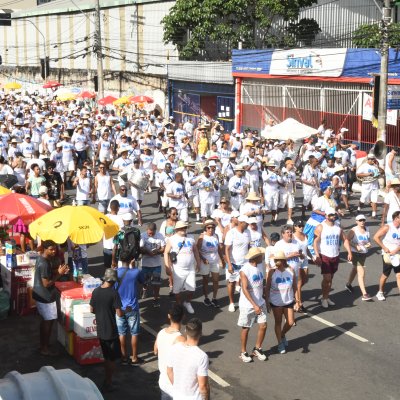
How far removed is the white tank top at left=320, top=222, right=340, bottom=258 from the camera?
12438mm

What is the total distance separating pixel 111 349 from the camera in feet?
30.0

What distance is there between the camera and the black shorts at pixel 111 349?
360 inches

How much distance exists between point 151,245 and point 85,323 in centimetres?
241

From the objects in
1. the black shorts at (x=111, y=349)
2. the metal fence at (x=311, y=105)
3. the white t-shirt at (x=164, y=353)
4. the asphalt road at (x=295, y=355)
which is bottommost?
the asphalt road at (x=295, y=355)

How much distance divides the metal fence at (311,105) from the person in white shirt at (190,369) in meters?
21.0

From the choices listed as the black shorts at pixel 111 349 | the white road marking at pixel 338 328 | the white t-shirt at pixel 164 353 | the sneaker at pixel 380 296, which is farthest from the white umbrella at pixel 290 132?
the white t-shirt at pixel 164 353

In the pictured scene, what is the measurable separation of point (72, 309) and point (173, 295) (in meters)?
2.96

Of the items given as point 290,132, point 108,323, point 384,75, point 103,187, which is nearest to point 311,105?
point 290,132

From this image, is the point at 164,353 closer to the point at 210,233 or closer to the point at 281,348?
the point at 281,348

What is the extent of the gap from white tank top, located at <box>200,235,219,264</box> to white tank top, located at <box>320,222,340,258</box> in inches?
66.6

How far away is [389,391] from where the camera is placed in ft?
30.2

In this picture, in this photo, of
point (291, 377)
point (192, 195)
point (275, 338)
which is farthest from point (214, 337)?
point (192, 195)

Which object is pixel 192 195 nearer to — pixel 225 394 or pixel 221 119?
pixel 225 394

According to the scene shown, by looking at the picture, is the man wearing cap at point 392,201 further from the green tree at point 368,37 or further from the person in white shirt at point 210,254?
the green tree at point 368,37
